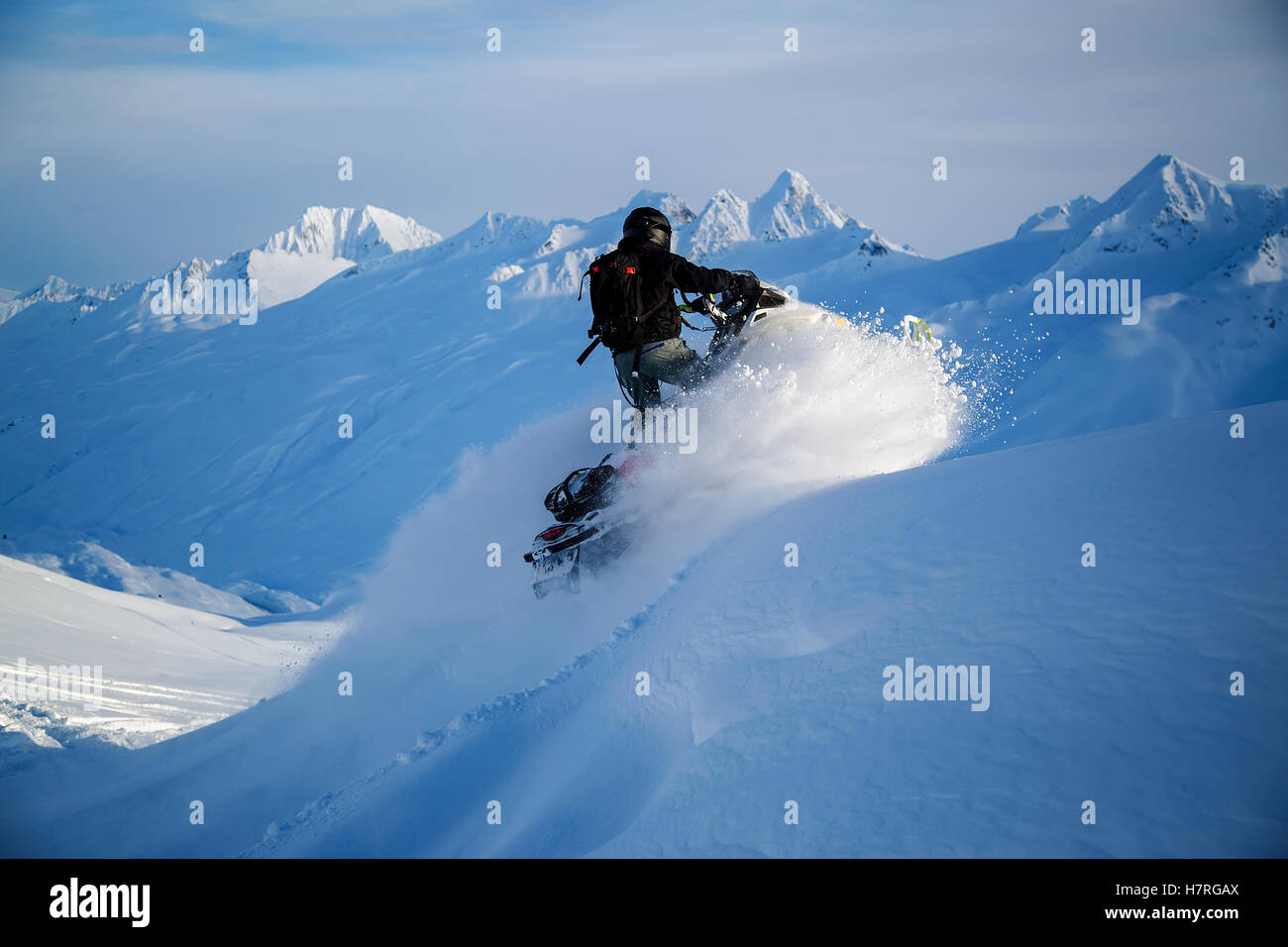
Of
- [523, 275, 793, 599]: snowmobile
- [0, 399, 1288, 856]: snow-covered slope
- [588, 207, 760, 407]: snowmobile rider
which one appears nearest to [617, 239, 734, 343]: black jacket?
[588, 207, 760, 407]: snowmobile rider

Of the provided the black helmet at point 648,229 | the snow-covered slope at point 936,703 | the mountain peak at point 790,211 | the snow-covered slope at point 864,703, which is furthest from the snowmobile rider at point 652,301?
the mountain peak at point 790,211

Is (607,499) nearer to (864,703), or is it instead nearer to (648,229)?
(648,229)

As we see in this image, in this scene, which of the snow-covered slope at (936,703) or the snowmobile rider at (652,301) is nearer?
the snow-covered slope at (936,703)

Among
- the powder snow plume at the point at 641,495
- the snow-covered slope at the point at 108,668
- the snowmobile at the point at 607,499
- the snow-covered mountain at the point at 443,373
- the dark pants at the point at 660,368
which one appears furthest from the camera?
the snow-covered mountain at the point at 443,373

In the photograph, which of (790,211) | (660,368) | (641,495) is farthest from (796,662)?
(790,211)

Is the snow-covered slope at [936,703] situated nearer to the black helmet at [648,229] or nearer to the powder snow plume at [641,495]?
the powder snow plume at [641,495]

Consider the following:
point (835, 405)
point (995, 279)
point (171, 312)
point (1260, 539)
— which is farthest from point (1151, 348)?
point (171, 312)
